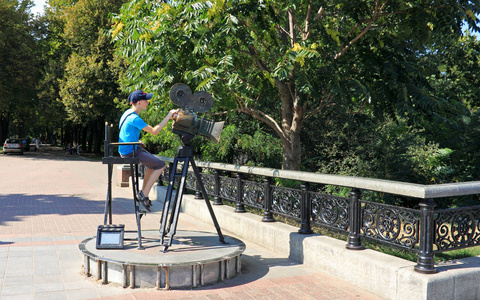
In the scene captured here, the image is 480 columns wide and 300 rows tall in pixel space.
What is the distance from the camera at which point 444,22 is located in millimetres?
7008

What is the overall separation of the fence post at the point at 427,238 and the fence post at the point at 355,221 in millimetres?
920

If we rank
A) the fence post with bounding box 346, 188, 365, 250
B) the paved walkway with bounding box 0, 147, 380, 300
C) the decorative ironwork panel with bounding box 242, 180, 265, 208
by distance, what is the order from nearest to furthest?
the paved walkway with bounding box 0, 147, 380, 300 < the fence post with bounding box 346, 188, 365, 250 < the decorative ironwork panel with bounding box 242, 180, 265, 208

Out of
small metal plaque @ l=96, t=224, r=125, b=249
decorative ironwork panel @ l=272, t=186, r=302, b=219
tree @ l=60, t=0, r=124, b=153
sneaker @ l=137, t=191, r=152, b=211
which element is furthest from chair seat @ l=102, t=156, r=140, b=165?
tree @ l=60, t=0, r=124, b=153

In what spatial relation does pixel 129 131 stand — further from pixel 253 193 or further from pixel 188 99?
pixel 253 193

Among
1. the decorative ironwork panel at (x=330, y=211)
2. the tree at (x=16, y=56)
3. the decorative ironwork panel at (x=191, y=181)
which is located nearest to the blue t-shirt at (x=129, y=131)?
the decorative ironwork panel at (x=330, y=211)

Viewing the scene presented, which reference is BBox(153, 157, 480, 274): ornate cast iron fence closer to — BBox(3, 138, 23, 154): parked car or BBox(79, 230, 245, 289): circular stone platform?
BBox(79, 230, 245, 289): circular stone platform

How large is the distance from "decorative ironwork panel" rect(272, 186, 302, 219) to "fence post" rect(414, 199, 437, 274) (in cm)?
207

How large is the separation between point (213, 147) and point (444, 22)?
313 inches

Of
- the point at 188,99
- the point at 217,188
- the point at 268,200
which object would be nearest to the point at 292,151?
the point at 217,188

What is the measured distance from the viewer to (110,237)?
18.1 feet

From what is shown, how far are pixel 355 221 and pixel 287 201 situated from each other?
1.44m

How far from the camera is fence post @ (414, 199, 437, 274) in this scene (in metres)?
4.28

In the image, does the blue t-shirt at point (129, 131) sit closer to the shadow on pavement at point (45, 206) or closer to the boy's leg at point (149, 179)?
the boy's leg at point (149, 179)

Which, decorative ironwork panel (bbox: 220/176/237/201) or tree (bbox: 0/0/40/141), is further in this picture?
tree (bbox: 0/0/40/141)
